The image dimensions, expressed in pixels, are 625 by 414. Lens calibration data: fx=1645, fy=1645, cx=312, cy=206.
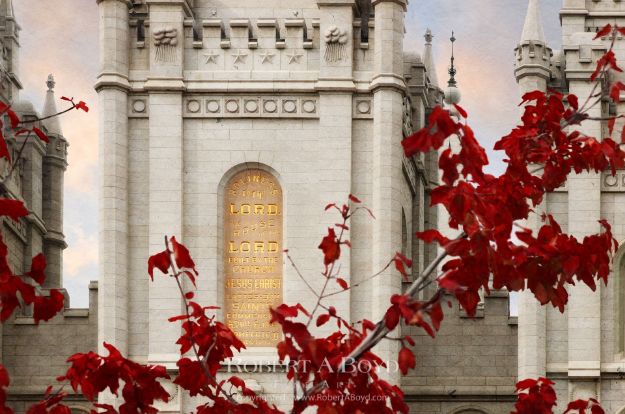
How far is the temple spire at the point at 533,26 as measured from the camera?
123 feet

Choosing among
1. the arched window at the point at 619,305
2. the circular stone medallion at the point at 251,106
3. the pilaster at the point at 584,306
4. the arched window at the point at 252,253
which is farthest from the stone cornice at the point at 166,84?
the arched window at the point at 619,305

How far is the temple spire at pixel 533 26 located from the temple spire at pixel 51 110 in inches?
606

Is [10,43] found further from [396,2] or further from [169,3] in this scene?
[396,2]

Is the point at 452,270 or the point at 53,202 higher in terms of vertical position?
the point at 53,202

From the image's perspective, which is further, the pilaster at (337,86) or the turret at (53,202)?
the turret at (53,202)

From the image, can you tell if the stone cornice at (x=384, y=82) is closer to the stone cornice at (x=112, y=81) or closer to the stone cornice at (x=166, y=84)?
the stone cornice at (x=166, y=84)

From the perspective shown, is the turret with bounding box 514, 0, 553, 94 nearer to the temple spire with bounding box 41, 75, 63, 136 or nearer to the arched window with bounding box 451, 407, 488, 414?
the arched window with bounding box 451, 407, 488, 414

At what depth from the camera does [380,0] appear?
3644 centimetres

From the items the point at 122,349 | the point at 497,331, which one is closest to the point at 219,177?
the point at 122,349

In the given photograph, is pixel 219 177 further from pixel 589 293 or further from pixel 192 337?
pixel 192 337

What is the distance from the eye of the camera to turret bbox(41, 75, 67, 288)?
46219 millimetres

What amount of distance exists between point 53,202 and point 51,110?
9.60ft

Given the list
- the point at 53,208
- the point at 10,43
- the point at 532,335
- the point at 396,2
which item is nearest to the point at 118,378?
the point at 532,335

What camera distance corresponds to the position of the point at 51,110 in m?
47.8
